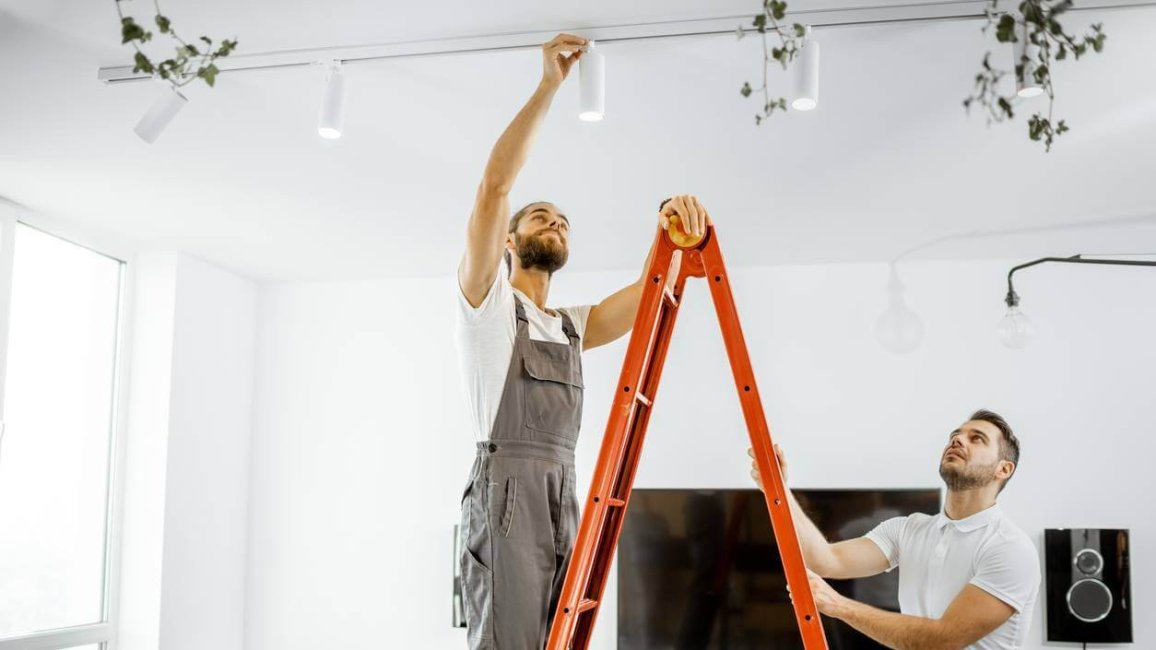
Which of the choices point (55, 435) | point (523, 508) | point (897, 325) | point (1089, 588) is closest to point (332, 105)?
point (523, 508)

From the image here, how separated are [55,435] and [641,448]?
3858 millimetres

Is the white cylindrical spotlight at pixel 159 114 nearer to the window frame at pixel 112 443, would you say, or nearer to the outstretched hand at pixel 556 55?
the outstretched hand at pixel 556 55

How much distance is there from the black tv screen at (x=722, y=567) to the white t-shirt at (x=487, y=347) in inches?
132

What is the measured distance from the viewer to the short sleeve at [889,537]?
332 centimetres

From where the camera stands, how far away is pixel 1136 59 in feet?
10.2

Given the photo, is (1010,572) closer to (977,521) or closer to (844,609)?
(977,521)

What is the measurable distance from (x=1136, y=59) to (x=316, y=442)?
180 inches

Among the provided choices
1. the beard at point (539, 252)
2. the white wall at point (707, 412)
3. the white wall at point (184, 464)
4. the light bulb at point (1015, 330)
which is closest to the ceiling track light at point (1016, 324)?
the light bulb at point (1015, 330)

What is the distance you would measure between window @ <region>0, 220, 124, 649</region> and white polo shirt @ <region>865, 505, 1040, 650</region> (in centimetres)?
362

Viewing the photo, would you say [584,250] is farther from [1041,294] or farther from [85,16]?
[85,16]

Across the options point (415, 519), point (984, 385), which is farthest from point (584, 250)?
point (984, 385)

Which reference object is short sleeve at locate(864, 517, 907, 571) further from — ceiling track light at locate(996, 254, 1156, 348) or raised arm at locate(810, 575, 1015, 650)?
ceiling track light at locate(996, 254, 1156, 348)

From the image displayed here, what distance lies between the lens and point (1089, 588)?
5.14 m

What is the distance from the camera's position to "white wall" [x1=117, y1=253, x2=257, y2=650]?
5258 mm
